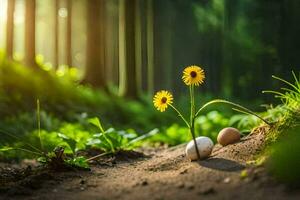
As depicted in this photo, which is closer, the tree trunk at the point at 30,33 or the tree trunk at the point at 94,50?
the tree trunk at the point at 30,33

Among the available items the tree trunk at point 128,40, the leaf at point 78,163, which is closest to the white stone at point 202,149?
the leaf at point 78,163

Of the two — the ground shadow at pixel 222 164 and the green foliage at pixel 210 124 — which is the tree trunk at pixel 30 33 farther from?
the ground shadow at pixel 222 164

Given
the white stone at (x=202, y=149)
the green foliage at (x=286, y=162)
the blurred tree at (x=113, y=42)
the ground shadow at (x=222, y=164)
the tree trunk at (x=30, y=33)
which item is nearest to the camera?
the green foliage at (x=286, y=162)

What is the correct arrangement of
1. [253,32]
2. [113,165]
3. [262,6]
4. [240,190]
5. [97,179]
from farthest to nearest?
[253,32], [262,6], [113,165], [97,179], [240,190]

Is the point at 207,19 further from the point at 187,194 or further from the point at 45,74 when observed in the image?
the point at 187,194

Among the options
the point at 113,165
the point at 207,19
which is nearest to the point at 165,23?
the point at 207,19

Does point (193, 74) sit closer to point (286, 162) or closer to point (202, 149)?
point (202, 149)

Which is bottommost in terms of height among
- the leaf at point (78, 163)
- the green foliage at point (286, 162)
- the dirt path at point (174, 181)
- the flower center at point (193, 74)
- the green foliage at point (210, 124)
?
the green foliage at point (210, 124)

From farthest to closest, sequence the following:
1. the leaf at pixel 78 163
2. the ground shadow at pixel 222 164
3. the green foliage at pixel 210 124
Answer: the green foliage at pixel 210 124 < the leaf at pixel 78 163 < the ground shadow at pixel 222 164
